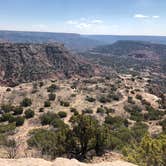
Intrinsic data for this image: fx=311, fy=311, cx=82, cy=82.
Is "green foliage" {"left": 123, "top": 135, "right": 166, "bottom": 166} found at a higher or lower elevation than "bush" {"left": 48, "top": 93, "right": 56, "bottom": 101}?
higher

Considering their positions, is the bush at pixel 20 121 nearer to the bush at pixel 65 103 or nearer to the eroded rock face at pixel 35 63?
the bush at pixel 65 103

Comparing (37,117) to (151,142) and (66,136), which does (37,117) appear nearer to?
(66,136)

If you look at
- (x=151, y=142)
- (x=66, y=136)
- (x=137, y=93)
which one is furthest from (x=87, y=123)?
(x=137, y=93)

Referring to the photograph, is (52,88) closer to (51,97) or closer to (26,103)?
(51,97)

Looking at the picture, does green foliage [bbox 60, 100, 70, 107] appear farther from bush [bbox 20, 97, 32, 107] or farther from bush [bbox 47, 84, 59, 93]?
bush [bbox 47, 84, 59, 93]

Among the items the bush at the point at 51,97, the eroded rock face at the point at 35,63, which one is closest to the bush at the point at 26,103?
the bush at the point at 51,97

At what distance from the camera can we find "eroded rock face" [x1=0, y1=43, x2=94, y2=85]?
13212 centimetres

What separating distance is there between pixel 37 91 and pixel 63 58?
101195mm

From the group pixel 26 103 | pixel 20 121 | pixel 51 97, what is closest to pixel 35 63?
pixel 51 97

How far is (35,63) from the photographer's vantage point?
496 feet

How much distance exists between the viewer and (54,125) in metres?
42.3

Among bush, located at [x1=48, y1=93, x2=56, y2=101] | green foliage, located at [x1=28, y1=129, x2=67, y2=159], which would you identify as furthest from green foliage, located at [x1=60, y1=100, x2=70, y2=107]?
green foliage, located at [x1=28, y1=129, x2=67, y2=159]

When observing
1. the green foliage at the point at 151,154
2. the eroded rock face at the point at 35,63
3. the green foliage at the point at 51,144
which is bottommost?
the eroded rock face at the point at 35,63

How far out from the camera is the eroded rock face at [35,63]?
433 feet
